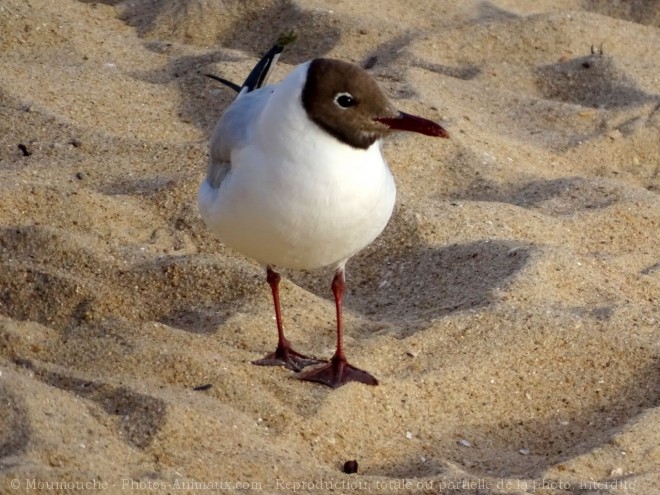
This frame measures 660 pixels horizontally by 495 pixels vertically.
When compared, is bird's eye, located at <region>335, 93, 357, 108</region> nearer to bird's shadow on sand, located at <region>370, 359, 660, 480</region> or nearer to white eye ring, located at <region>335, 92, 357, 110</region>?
white eye ring, located at <region>335, 92, 357, 110</region>

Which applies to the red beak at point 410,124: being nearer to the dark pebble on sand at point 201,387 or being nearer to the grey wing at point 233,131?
the grey wing at point 233,131

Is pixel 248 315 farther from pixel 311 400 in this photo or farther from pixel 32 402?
pixel 32 402

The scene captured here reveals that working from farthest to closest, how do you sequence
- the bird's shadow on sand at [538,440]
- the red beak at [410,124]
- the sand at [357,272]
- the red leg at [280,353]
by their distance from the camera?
1. the red leg at [280,353]
2. the red beak at [410,124]
3. the bird's shadow on sand at [538,440]
4. the sand at [357,272]

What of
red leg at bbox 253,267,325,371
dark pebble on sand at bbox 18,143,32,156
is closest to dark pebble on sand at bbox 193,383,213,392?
red leg at bbox 253,267,325,371

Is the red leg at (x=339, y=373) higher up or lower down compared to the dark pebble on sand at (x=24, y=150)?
higher up

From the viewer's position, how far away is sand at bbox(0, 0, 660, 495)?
3654 mm

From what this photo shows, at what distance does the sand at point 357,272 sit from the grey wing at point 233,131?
577 mm

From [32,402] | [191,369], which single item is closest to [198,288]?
[191,369]

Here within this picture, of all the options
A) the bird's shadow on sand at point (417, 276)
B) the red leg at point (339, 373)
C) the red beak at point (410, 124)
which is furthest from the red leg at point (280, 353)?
the red beak at point (410, 124)

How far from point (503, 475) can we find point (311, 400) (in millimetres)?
Result: 656

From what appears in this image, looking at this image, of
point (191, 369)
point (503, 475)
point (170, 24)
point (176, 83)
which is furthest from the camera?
point (170, 24)

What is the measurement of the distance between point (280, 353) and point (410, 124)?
3.03 feet

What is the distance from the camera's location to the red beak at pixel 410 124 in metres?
4.07

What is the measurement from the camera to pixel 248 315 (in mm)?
4699
